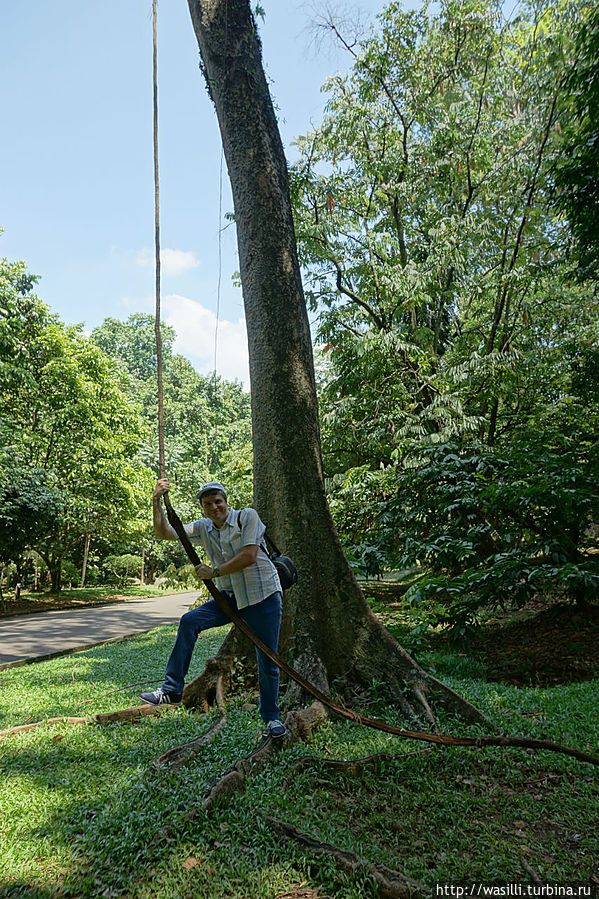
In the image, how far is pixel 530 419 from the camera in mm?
11977

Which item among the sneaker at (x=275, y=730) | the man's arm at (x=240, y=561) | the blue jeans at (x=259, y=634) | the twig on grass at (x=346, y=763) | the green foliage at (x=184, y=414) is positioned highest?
the green foliage at (x=184, y=414)

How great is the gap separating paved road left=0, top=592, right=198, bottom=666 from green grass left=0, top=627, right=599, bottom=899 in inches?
211

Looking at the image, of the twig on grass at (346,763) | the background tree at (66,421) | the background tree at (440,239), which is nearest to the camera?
the twig on grass at (346,763)

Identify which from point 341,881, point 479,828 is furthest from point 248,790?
point 479,828

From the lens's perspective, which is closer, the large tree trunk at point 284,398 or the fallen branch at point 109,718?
the fallen branch at point 109,718

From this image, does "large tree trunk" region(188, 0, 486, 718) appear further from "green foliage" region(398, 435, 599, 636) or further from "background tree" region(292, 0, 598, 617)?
"background tree" region(292, 0, 598, 617)

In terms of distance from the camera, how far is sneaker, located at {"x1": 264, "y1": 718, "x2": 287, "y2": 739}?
3.58 meters

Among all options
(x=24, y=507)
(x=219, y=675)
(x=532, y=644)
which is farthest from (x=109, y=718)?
(x=24, y=507)

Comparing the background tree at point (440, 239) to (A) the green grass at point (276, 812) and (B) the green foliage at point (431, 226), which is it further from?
(A) the green grass at point (276, 812)

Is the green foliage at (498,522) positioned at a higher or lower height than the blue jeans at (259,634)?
higher

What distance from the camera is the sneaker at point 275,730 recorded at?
3.58 metres

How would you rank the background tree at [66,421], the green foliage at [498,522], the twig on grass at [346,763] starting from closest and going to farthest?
the twig on grass at [346,763] → the green foliage at [498,522] → the background tree at [66,421]

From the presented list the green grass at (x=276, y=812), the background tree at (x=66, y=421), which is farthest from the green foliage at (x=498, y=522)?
the background tree at (x=66, y=421)

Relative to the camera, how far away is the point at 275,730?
141 inches
